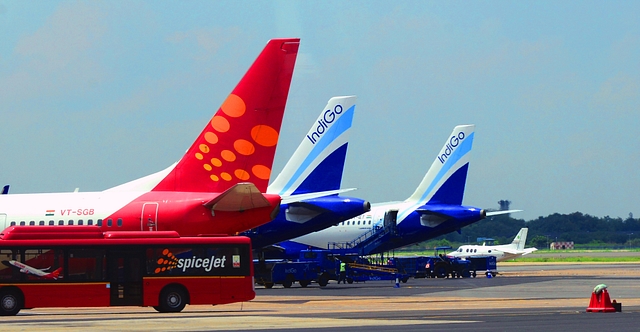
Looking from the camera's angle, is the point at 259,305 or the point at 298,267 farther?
the point at 298,267

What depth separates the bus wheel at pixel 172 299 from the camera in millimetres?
37656

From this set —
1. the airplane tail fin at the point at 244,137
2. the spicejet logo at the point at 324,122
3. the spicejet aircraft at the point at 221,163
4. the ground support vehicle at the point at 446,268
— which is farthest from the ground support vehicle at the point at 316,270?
the airplane tail fin at the point at 244,137

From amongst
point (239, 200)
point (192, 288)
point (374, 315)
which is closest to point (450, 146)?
point (239, 200)

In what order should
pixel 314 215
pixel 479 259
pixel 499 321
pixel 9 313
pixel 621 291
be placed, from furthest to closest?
pixel 479 259
pixel 314 215
pixel 621 291
pixel 9 313
pixel 499 321

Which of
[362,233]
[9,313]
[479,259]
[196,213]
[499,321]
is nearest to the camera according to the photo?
[499,321]

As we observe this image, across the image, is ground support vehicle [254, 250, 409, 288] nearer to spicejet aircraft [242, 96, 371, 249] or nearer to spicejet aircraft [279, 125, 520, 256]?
spicejet aircraft [242, 96, 371, 249]

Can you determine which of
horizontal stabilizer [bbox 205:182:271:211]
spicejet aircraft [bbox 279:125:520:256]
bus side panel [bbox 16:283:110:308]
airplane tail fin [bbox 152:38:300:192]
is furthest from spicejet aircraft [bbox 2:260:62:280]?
spicejet aircraft [bbox 279:125:520:256]

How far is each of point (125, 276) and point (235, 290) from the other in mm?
4025

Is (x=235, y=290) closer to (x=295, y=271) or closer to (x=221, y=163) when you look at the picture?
(x=221, y=163)

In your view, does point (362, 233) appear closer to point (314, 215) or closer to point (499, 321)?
point (314, 215)

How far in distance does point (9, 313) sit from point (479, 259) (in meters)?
52.0

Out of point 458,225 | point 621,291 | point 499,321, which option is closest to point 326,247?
point 458,225

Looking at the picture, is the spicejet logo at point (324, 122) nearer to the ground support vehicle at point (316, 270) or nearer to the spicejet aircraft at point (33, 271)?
the ground support vehicle at point (316, 270)

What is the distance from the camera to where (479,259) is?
82.8 m
